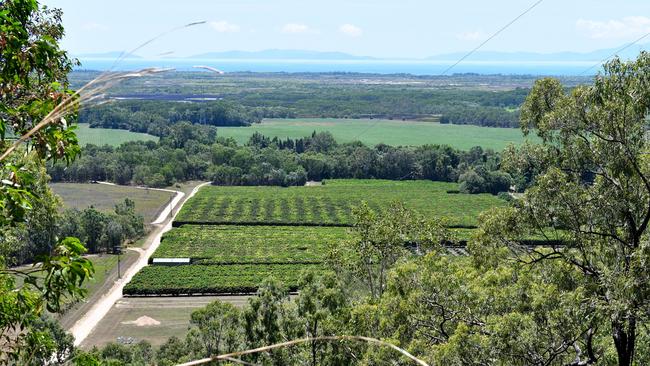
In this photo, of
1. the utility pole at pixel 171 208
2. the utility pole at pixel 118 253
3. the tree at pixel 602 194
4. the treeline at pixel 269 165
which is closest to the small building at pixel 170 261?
the utility pole at pixel 118 253

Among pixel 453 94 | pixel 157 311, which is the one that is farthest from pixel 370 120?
pixel 157 311

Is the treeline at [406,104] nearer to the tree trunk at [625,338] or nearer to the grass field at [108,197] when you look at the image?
the grass field at [108,197]

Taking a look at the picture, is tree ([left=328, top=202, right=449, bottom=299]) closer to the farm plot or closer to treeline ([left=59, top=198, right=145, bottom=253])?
the farm plot

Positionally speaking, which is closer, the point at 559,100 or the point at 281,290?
the point at 559,100

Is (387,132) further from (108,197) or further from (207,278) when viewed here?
(207,278)

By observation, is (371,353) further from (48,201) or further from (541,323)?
(48,201)

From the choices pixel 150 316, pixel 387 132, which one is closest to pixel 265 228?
pixel 150 316

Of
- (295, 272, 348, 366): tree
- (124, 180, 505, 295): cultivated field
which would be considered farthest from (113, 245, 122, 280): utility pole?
(295, 272, 348, 366): tree
